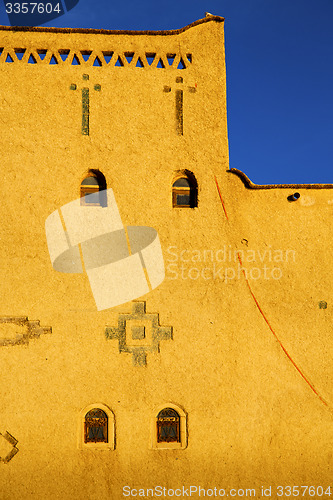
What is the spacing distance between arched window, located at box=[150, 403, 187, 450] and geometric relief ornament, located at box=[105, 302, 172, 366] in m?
0.90

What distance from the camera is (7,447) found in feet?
21.7

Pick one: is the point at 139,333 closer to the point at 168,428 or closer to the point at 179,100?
the point at 168,428

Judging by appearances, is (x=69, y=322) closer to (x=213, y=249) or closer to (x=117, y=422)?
(x=117, y=422)

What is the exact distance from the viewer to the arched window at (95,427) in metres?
6.85

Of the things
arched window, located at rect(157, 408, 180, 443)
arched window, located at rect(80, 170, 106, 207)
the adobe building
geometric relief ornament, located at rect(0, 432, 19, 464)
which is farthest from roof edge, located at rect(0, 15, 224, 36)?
geometric relief ornament, located at rect(0, 432, 19, 464)

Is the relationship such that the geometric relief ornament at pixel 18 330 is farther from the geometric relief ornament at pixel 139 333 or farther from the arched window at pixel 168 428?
the arched window at pixel 168 428

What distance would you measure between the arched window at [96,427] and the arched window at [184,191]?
3.95 meters

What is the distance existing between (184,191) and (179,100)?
70.5 inches

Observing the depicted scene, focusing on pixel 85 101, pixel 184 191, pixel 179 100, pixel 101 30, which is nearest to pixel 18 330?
pixel 184 191

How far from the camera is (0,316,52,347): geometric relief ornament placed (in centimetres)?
692

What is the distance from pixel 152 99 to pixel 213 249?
10.3 ft

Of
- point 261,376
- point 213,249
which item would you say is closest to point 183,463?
point 261,376

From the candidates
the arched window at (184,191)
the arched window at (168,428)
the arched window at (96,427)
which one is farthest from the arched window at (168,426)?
the arched window at (184,191)

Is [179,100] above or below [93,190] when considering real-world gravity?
above
